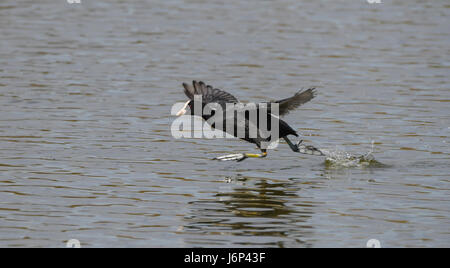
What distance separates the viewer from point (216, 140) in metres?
12.2

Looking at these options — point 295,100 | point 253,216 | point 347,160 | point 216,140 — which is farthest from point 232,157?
point 253,216

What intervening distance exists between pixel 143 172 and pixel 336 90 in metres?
6.19

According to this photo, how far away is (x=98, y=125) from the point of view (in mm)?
12562

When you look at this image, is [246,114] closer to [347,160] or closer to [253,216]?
[347,160]

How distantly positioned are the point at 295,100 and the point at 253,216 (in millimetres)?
1928

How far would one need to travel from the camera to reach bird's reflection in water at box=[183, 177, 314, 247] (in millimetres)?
7621

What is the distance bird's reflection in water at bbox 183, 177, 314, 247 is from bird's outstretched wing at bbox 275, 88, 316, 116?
927 millimetres

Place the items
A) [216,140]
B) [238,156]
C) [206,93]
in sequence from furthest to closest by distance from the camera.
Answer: [216,140] < [206,93] < [238,156]

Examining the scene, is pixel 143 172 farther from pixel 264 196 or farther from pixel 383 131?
pixel 383 131

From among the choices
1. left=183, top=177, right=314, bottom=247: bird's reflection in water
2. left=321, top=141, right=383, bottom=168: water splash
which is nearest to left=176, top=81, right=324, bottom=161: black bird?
left=321, top=141, right=383, bottom=168: water splash

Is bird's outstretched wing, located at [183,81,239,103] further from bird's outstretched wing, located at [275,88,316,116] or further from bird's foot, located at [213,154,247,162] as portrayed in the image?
bird's outstretched wing, located at [275,88,316,116]

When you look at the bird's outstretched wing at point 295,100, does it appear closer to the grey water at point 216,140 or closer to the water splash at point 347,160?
the grey water at point 216,140

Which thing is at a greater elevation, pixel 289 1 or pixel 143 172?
pixel 289 1
